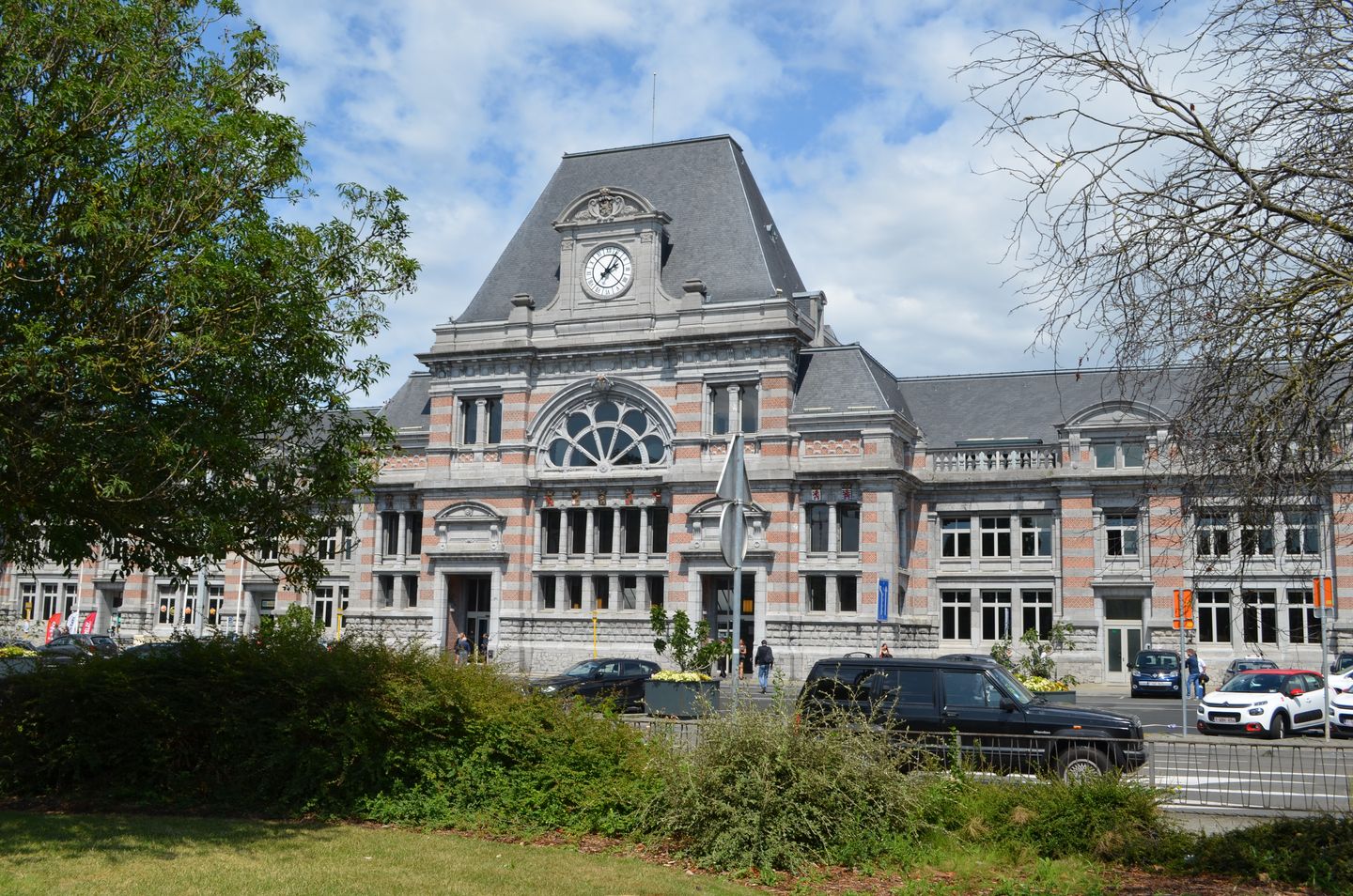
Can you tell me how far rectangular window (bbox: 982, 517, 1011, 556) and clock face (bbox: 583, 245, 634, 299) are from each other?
54.6 ft

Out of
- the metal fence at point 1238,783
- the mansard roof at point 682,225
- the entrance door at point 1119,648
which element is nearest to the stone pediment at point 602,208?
the mansard roof at point 682,225

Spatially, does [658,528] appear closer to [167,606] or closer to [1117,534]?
[1117,534]

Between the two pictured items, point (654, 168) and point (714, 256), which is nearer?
point (714, 256)

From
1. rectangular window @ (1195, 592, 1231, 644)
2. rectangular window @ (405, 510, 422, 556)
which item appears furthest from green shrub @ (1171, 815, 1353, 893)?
rectangular window @ (405, 510, 422, 556)

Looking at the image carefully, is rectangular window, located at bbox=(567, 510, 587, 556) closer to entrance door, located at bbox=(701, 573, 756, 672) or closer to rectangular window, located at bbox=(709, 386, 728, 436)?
entrance door, located at bbox=(701, 573, 756, 672)

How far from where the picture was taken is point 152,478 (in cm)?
1346

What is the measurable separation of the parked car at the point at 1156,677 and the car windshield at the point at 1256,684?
937 cm

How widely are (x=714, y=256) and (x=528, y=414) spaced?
960cm

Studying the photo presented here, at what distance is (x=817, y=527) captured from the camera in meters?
45.2

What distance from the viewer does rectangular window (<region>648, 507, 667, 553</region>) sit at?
154ft

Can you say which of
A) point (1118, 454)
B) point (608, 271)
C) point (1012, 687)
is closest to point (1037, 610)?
point (1118, 454)

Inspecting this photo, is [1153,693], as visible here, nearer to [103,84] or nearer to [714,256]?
[714,256]

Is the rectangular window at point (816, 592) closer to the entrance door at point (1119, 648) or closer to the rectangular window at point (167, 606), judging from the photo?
the entrance door at point (1119, 648)

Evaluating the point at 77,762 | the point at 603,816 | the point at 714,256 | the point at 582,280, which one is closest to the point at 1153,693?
the point at 714,256
